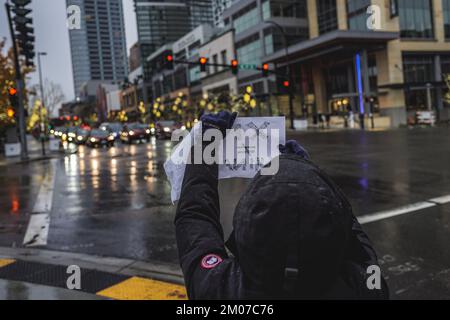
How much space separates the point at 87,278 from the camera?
16.0ft

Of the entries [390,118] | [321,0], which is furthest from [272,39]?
[390,118]

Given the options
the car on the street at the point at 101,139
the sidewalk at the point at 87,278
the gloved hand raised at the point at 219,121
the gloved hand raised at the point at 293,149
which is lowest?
the sidewalk at the point at 87,278

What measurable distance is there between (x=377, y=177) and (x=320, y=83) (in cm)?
4142

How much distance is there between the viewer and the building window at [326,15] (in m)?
48.6

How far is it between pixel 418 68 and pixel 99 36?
33038 millimetres

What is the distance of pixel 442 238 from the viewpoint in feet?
19.0

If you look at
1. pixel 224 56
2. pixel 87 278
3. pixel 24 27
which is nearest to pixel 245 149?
pixel 87 278

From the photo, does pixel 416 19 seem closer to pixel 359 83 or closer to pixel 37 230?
pixel 359 83

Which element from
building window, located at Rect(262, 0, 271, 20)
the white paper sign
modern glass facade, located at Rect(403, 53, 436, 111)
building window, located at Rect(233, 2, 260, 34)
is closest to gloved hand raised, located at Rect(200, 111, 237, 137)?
the white paper sign

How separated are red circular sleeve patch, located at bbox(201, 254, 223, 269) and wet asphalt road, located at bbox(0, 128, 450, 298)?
308cm

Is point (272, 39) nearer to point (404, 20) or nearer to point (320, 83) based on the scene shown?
point (320, 83)

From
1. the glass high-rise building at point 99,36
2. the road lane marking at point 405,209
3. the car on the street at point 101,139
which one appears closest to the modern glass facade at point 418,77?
the glass high-rise building at point 99,36

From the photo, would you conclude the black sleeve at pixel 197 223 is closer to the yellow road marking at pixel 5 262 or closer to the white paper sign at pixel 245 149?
the white paper sign at pixel 245 149

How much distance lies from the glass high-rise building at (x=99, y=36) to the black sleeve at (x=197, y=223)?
7.18 meters
